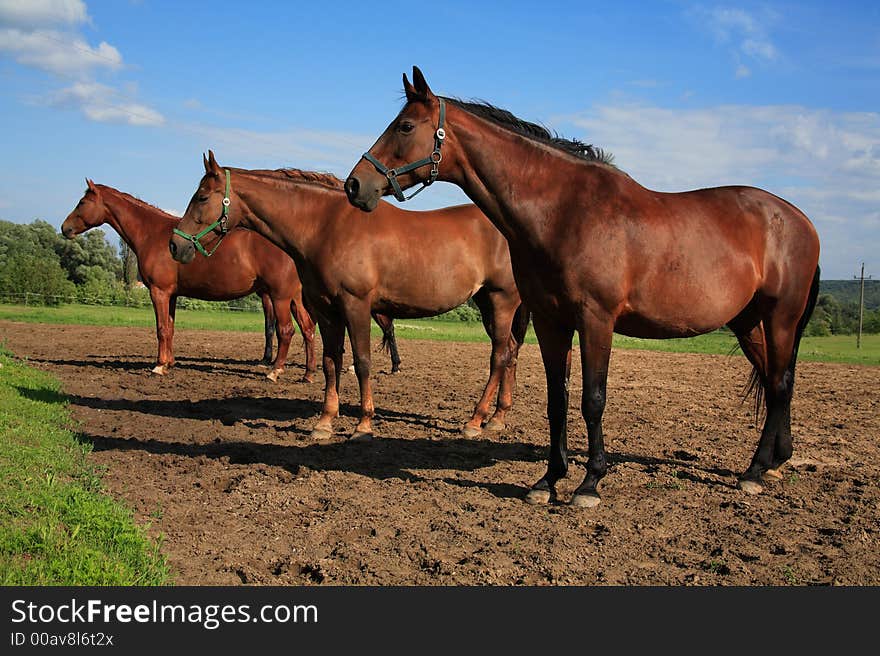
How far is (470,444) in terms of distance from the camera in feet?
25.5

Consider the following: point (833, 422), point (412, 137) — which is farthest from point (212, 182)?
point (833, 422)

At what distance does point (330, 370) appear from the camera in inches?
317

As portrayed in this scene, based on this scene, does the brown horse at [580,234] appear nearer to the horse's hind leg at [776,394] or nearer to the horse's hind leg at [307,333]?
the horse's hind leg at [776,394]

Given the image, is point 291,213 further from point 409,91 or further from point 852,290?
point 852,290

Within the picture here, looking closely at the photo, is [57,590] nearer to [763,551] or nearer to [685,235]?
[763,551]

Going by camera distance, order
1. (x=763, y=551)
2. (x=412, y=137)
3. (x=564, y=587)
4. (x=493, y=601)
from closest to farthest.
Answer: (x=493, y=601), (x=564, y=587), (x=763, y=551), (x=412, y=137)

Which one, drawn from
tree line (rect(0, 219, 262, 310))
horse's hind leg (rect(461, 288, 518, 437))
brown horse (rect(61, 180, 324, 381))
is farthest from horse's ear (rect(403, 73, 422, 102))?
tree line (rect(0, 219, 262, 310))

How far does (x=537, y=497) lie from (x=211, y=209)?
460cm

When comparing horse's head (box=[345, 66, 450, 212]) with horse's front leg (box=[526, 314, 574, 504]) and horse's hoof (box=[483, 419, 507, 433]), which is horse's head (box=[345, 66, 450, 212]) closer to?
horse's front leg (box=[526, 314, 574, 504])

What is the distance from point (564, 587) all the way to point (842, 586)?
1.54 metres

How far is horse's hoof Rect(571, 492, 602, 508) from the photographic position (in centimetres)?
539

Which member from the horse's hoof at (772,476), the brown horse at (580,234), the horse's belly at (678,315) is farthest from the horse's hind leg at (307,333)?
the horse's hoof at (772,476)

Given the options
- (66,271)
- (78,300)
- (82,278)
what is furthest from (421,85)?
(82,278)

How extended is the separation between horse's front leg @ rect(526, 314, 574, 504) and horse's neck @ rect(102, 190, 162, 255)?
9.21m
